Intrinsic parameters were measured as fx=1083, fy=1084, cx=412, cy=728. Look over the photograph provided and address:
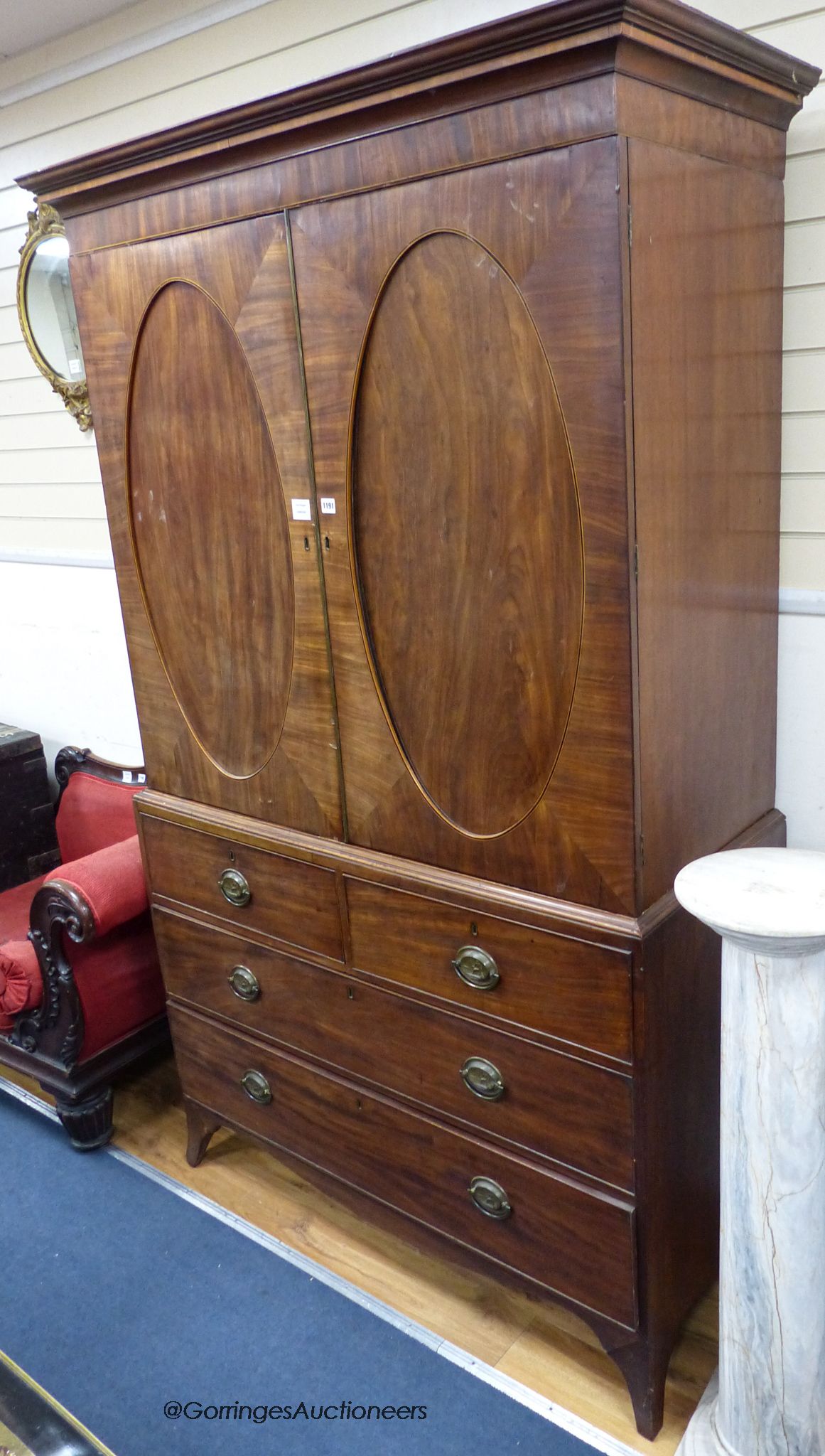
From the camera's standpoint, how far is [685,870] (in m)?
1.56

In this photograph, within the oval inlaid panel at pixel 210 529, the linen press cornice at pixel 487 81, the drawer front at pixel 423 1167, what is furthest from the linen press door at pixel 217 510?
the drawer front at pixel 423 1167

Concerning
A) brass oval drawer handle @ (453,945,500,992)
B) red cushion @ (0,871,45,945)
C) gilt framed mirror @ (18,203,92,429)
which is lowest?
red cushion @ (0,871,45,945)

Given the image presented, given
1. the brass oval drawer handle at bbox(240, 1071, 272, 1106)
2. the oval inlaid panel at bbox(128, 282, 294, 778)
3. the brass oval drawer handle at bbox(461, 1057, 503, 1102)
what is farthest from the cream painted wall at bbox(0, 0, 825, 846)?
the brass oval drawer handle at bbox(240, 1071, 272, 1106)

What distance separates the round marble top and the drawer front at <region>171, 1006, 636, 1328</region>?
0.57 m

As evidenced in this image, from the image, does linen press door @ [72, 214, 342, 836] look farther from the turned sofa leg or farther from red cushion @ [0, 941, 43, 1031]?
the turned sofa leg

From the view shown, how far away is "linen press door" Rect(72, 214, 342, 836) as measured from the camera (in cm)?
177

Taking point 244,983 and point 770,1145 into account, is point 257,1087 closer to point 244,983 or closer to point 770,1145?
point 244,983

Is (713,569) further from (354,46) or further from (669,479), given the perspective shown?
(354,46)

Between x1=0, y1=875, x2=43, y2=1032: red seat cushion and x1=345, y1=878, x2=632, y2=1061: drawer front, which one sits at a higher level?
x1=345, y1=878, x2=632, y2=1061: drawer front

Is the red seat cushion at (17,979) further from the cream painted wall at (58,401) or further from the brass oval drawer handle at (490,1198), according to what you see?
the brass oval drawer handle at (490,1198)

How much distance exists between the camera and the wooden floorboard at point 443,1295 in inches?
76.1

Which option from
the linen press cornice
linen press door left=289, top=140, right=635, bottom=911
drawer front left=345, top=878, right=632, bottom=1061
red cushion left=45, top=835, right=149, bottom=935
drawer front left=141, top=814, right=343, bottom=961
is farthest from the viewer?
red cushion left=45, top=835, right=149, bottom=935

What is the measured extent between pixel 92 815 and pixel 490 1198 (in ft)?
5.62

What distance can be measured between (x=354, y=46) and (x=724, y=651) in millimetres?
1486
